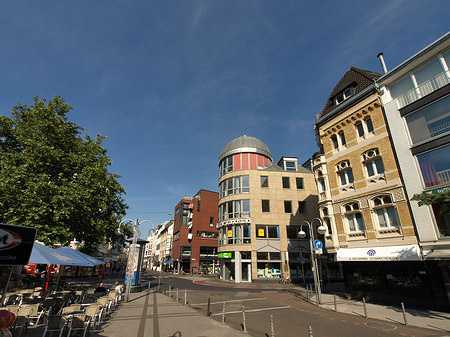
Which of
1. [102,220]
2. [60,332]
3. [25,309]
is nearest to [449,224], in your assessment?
[60,332]

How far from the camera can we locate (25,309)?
780 centimetres

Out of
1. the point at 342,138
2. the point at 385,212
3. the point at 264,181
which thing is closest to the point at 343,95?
the point at 342,138

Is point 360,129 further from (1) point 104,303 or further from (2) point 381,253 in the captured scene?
(1) point 104,303

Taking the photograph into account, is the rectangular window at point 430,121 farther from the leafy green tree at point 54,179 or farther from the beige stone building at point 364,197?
the leafy green tree at point 54,179

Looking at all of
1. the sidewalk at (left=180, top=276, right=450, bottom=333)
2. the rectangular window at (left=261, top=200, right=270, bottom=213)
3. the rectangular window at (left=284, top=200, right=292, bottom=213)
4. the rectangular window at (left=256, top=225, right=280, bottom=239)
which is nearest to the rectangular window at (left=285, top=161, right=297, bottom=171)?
the rectangular window at (left=284, top=200, right=292, bottom=213)

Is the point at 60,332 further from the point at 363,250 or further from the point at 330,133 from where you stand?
the point at 330,133

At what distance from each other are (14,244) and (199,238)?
166ft

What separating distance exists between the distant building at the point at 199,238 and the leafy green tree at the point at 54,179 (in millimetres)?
35306

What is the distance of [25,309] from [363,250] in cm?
1785

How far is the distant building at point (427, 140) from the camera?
12578mm

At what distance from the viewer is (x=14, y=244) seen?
14.5 ft

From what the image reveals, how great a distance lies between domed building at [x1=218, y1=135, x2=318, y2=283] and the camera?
3064cm

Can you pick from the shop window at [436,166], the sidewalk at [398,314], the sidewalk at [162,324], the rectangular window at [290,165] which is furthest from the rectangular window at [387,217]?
the rectangular window at [290,165]

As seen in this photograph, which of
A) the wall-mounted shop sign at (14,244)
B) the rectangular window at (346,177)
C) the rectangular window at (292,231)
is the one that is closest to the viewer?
the wall-mounted shop sign at (14,244)
